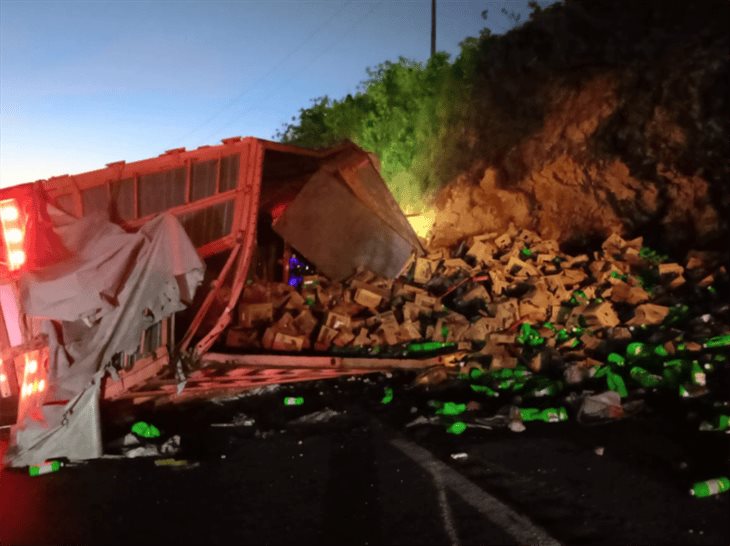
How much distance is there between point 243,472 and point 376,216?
489cm

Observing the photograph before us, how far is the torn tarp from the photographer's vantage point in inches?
163

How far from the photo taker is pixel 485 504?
3.30m

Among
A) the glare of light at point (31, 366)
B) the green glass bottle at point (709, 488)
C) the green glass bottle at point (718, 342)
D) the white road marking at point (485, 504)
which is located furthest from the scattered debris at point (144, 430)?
the green glass bottle at point (718, 342)

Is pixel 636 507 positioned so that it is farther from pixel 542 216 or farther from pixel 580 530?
pixel 542 216

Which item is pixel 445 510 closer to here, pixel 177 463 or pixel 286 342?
pixel 177 463

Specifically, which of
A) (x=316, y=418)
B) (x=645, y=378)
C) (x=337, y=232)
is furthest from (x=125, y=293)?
(x=645, y=378)

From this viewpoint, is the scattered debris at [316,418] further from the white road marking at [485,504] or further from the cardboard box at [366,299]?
the cardboard box at [366,299]

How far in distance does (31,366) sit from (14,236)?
100cm

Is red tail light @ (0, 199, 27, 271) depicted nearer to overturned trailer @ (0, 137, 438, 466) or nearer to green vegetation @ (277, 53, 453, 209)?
overturned trailer @ (0, 137, 438, 466)


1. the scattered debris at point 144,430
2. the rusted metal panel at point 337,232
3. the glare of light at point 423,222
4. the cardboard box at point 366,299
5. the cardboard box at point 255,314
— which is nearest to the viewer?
the scattered debris at point 144,430

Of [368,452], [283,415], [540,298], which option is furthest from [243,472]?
[540,298]

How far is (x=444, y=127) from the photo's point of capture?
12867mm

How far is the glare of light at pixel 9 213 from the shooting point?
428cm

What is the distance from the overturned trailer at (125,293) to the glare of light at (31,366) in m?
0.01
